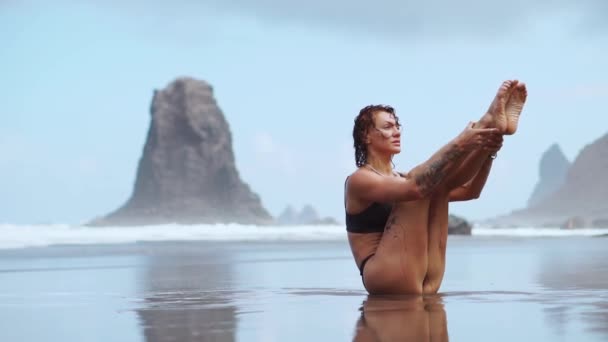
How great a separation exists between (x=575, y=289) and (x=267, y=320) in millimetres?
3210

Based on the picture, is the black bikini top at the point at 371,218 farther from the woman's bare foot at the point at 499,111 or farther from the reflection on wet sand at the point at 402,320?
the woman's bare foot at the point at 499,111

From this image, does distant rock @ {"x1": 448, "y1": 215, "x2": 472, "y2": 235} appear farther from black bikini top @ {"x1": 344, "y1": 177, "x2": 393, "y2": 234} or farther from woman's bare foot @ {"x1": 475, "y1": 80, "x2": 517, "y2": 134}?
woman's bare foot @ {"x1": 475, "y1": 80, "x2": 517, "y2": 134}

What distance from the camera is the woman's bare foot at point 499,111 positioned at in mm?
5816

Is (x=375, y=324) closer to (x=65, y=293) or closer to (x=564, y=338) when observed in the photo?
(x=564, y=338)

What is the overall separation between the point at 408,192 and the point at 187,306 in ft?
6.23

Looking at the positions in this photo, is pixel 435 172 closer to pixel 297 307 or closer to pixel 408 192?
pixel 408 192

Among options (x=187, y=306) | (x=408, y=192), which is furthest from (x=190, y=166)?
(x=408, y=192)

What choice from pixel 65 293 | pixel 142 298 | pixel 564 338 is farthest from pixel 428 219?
pixel 65 293

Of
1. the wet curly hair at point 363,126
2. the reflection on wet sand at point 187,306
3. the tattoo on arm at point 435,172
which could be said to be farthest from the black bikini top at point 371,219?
the reflection on wet sand at point 187,306

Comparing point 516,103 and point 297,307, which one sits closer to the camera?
point 516,103

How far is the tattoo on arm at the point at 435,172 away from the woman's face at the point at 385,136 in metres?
0.74

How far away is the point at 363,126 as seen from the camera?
6.80 metres

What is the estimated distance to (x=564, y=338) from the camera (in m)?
4.65

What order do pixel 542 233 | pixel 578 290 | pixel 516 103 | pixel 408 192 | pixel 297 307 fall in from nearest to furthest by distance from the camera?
1. pixel 516 103
2. pixel 408 192
3. pixel 297 307
4. pixel 578 290
5. pixel 542 233
